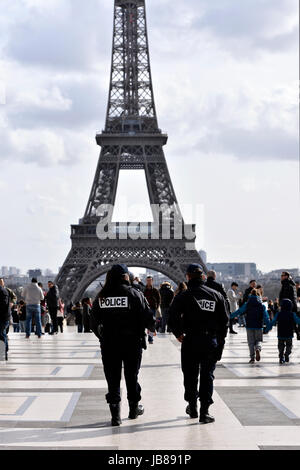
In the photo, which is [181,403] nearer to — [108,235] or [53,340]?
[53,340]

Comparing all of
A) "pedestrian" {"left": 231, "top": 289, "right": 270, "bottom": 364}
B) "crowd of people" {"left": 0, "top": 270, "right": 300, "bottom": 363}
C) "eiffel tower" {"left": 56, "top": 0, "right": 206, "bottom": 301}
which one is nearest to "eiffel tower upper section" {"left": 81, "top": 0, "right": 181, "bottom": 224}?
"eiffel tower" {"left": 56, "top": 0, "right": 206, "bottom": 301}

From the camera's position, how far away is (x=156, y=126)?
6956cm

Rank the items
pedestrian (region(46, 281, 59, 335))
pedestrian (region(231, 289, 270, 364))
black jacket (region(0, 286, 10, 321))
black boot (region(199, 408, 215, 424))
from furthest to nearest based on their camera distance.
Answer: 1. pedestrian (region(46, 281, 59, 335))
2. pedestrian (region(231, 289, 270, 364))
3. black jacket (region(0, 286, 10, 321))
4. black boot (region(199, 408, 215, 424))

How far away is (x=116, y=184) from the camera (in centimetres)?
6944

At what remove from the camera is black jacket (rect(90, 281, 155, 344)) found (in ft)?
30.0

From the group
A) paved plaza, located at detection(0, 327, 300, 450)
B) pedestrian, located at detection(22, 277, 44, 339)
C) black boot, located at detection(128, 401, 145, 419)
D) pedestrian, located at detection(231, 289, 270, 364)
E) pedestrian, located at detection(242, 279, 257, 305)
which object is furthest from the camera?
pedestrian, located at detection(22, 277, 44, 339)

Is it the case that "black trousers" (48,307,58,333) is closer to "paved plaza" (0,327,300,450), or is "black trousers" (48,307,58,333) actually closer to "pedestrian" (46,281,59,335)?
"pedestrian" (46,281,59,335)

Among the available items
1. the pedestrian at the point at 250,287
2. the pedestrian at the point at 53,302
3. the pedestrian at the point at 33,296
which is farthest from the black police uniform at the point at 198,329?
the pedestrian at the point at 53,302

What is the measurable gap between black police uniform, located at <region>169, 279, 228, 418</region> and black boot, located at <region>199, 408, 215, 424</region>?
385 mm

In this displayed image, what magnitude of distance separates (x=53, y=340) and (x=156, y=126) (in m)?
48.1

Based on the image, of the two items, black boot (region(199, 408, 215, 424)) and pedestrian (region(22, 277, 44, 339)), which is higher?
pedestrian (region(22, 277, 44, 339))

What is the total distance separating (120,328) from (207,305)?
3.24 ft

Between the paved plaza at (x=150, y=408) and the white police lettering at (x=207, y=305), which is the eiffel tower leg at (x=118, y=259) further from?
the white police lettering at (x=207, y=305)

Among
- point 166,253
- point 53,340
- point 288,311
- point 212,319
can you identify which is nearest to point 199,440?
point 212,319
